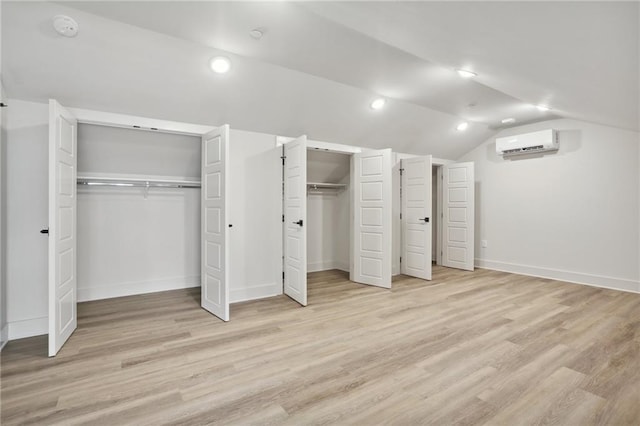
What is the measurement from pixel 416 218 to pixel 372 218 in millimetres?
1068

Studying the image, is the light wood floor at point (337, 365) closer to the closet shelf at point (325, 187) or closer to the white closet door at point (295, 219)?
the white closet door at point (295, 219)

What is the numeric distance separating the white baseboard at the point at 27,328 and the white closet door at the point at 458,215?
6.26 m

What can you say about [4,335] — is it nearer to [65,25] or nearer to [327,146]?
[65,25]

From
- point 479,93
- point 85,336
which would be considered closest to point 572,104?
point 479,93

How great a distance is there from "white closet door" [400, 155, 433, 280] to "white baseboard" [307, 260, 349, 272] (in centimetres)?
112

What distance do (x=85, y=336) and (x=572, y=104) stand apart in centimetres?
562

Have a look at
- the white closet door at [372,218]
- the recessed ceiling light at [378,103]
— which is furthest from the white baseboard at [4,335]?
the recessed ceiling light at [378,103]

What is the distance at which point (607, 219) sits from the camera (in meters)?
4.62

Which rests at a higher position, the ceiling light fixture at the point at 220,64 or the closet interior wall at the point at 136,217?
the ceiling light fixture at the point at 220,64

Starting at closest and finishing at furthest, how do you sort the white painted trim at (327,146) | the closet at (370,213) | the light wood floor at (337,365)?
the light wood floor at (337,365) < the closet at (370,213) < the white painted trim at (327,146)

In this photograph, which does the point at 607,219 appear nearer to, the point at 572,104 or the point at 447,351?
the point at 572,104

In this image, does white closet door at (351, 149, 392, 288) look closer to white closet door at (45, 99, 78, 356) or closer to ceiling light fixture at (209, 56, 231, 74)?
ceiling light fixture at (209, 56, 231, 74)

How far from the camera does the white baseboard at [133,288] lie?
396 centimetres

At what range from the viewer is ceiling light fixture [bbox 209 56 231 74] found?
9.53ft
